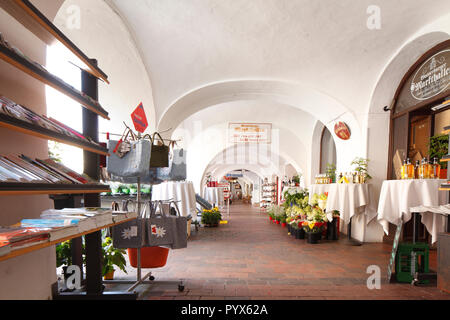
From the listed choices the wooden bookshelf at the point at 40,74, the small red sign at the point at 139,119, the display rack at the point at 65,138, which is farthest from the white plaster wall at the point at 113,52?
the wooden bookshelf at the point at 40,74

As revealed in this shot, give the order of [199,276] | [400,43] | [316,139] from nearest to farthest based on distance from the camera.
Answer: [199,276]
[400,43]
[316,139]

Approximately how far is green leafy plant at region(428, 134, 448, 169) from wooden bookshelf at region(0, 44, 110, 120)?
473 centimetres

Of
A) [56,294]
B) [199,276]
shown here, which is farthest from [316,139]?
[56,294]

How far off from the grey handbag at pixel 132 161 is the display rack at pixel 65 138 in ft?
0.87

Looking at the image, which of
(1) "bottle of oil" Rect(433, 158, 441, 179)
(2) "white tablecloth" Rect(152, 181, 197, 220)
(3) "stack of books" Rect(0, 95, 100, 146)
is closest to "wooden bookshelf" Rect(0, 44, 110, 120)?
(3) "stack of books" Rect(0, 95, 100, 146)

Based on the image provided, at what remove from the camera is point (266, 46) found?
13.9 feet

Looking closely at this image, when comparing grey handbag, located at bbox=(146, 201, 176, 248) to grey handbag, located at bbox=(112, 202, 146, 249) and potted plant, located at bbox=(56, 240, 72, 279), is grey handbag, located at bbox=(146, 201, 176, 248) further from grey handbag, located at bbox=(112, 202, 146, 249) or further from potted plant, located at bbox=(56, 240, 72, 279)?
potted plant, located at bbox=(56, 240, 72, 279)

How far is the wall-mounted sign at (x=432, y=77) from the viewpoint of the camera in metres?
3.81

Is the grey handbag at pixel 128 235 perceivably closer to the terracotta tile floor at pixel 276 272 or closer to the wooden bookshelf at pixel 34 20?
the terracotta tile floor at pixel 276 272

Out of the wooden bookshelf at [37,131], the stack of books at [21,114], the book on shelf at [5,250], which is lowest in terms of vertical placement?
the book on shelf at [5,250]

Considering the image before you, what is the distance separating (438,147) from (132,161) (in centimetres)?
451
